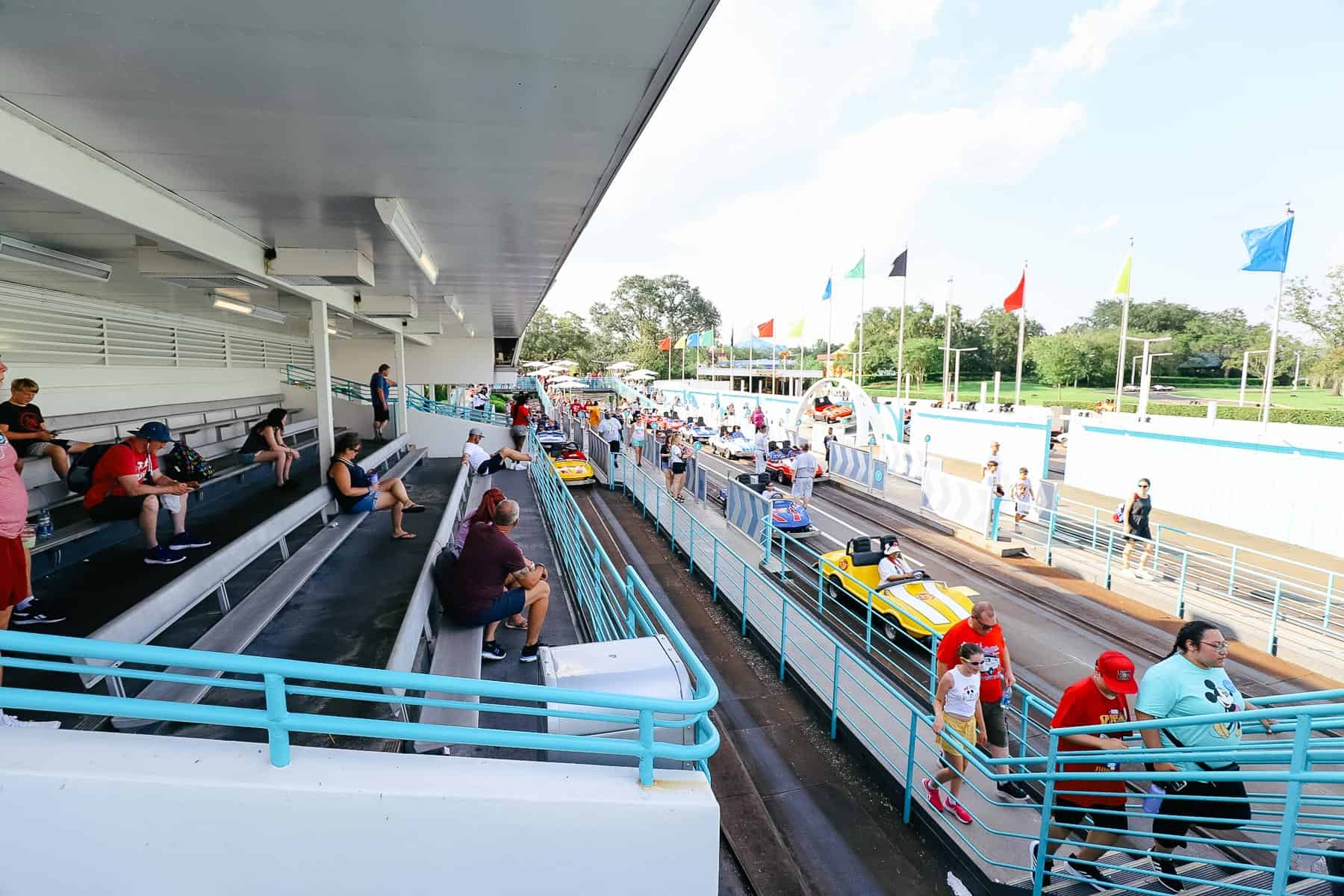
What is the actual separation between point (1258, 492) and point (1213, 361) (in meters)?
100

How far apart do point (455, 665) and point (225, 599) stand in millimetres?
2020

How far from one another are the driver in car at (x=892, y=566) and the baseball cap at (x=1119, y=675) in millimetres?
4867

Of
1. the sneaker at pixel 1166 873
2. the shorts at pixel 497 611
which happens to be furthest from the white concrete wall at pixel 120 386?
the sneaker at pixel 1166 873

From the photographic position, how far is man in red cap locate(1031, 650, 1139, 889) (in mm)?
4266

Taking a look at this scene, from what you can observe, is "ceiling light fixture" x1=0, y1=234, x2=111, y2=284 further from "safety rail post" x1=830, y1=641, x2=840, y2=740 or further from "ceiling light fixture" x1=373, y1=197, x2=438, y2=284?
"safety rail post" x1=830, y1=641, x2=840, y2=740

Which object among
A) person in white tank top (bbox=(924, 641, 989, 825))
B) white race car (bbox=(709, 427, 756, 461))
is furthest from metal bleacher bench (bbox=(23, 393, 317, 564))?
white race car (bbox=(709, 427, 756, 461))

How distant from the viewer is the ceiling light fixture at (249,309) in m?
9.16

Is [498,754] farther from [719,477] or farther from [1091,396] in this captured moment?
[1091,396]

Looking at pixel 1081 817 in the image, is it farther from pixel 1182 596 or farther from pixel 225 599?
pixel 1182 596

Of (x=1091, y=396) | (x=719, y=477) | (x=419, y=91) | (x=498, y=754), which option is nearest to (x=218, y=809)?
(x=498, y=754)

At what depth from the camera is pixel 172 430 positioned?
31.7ft

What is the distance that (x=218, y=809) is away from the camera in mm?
2447

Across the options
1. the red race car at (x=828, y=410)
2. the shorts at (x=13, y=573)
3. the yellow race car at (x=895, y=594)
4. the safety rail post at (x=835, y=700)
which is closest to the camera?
the shorts at (x=13, y=573)

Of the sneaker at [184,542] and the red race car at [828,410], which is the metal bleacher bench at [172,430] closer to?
the sneaker at [184,542]
